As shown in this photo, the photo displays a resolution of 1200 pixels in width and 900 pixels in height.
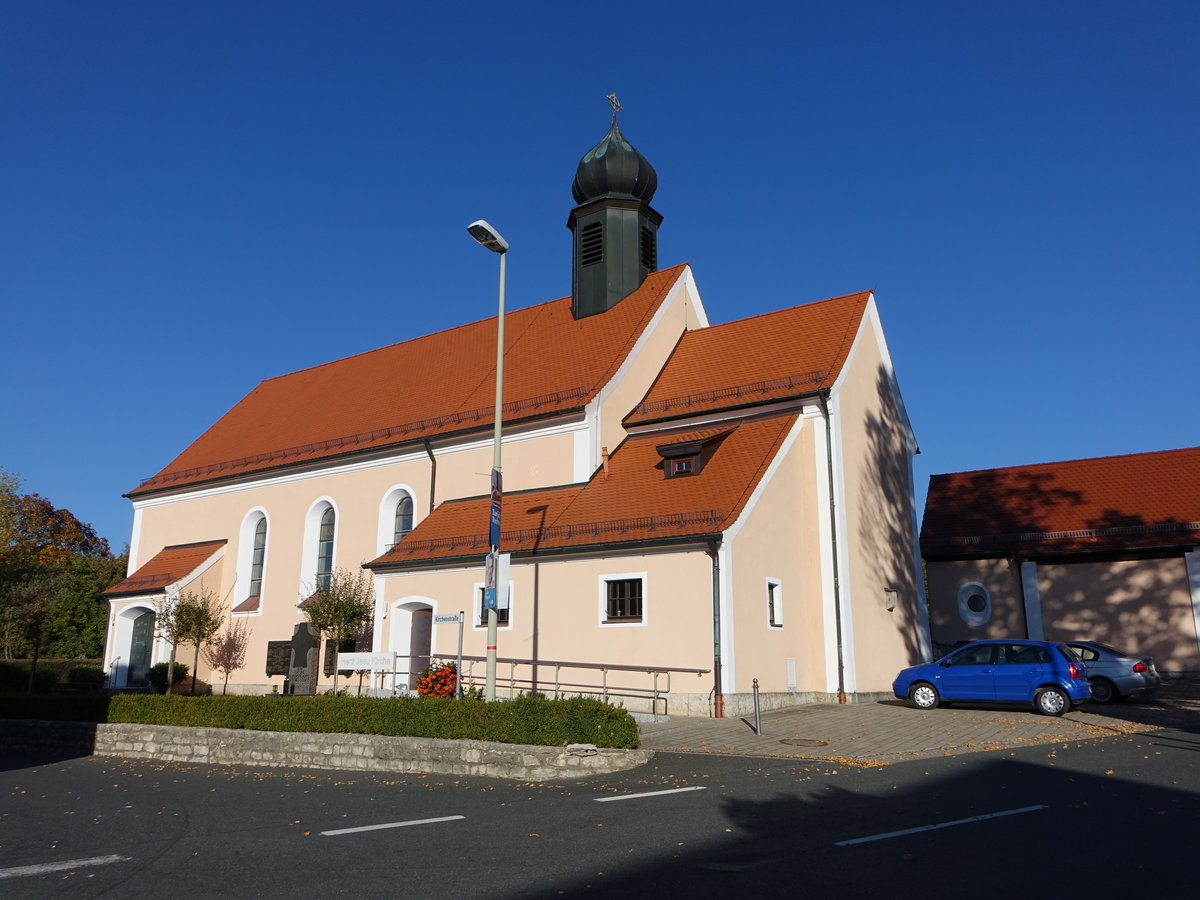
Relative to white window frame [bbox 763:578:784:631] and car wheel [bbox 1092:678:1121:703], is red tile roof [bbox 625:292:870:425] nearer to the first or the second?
white window frame [bbox 763:578:784:631]

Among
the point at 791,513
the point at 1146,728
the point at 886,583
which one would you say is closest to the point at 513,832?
the point at 1146,728

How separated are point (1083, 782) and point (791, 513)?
1091cm

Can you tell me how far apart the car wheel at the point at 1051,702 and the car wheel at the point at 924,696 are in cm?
185

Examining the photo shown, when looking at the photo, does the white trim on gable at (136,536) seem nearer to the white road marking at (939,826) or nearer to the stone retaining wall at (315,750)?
the stone retaining wall at (315,750)

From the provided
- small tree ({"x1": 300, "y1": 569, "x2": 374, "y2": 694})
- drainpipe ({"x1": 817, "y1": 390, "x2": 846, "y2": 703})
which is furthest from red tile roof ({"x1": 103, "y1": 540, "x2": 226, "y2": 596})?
drainpipe ({"x1": 817, "y1": 390, "x2": 846, "y2": 703})

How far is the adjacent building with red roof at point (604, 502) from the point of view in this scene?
18734 millimetres

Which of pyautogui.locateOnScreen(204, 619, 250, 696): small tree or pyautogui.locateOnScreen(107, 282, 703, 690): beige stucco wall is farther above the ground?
pyautogui.locateOnScreen(107, 282, 703, 690): beige stucco wall

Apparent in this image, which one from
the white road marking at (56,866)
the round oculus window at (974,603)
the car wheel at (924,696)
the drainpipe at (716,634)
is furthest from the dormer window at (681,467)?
the white road marking at (56,866)

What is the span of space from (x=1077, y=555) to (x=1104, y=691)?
286 inches

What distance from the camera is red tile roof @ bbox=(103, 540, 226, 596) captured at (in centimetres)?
2939

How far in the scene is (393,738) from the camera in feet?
43.0

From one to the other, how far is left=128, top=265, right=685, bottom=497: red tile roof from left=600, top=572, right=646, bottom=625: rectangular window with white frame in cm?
504

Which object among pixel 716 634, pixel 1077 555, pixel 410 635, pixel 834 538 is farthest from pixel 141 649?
pixel 1077 555

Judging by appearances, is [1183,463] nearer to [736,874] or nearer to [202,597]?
[736,874]
